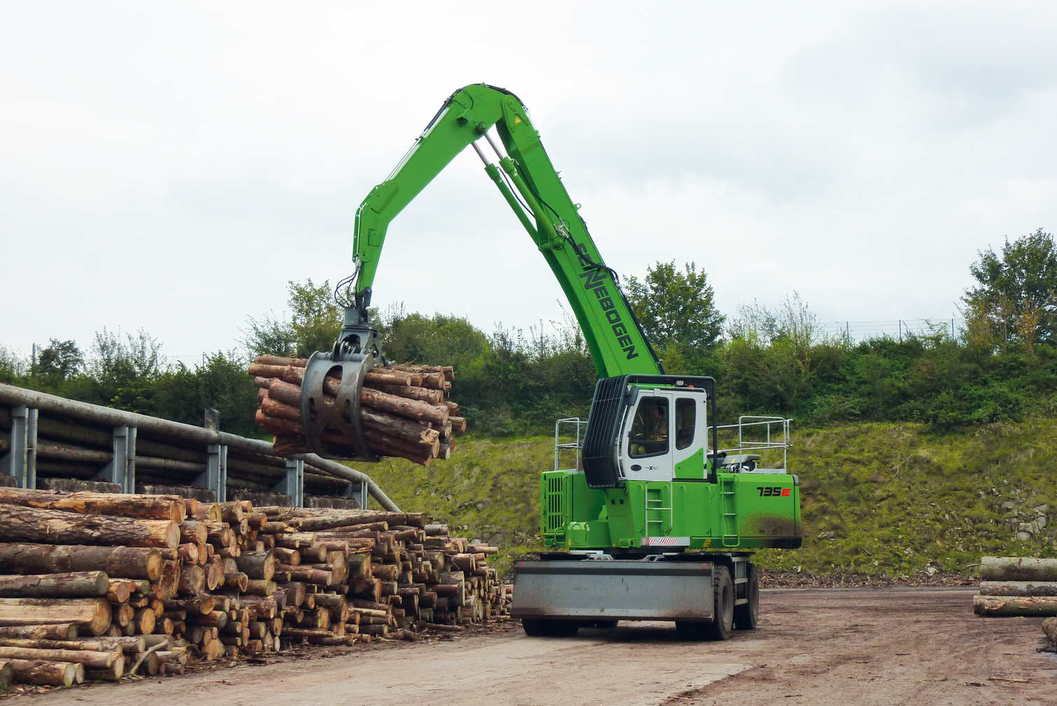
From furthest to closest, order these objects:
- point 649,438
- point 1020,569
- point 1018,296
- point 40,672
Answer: point 1018,296
point 1020,569
point 649,438
point 40,672

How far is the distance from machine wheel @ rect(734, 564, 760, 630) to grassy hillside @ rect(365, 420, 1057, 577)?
1447 cm

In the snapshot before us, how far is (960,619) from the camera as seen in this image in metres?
19.4

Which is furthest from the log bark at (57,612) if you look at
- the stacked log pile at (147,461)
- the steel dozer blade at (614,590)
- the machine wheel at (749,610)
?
the machine wheel at (749,610)

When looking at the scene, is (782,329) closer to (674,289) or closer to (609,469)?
(674,289)

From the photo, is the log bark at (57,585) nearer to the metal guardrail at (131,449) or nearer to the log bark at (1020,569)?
the metal guardrail at (131,449)

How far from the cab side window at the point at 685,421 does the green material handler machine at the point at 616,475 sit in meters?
0.01

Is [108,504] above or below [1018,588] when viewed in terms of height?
above

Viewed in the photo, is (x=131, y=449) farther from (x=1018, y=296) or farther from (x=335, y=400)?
(x=1018, y=296)

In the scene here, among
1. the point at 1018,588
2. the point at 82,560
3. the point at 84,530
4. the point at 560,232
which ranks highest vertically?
the point at 560,232

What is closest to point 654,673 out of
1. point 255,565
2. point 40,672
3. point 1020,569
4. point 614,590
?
point 614,590

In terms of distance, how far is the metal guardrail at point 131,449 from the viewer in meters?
15.3

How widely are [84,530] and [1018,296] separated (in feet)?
135

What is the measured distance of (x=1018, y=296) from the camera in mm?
45688

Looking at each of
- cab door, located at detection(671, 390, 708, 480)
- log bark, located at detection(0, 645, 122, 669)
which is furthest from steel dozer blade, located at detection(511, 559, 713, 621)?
log bark, located at detection(0, 645, 122, 669)
